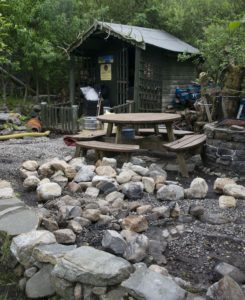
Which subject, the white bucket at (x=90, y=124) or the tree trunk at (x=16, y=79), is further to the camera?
the tree trunk at (x=16, y=79)

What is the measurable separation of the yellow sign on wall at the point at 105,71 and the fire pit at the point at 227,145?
7.11 m

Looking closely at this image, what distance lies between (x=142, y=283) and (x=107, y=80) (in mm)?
11650

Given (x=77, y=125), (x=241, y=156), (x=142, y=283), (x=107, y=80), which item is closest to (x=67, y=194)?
(x=142, y=283)

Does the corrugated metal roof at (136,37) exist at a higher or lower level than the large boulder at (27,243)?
higher

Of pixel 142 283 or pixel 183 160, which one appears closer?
pixel 142 283

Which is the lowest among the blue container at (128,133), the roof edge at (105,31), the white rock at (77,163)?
the white rock at (77,163)

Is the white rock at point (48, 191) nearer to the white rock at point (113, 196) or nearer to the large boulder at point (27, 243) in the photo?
the white rock at point (113, 196)

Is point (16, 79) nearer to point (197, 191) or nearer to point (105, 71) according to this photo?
point (105, 71)

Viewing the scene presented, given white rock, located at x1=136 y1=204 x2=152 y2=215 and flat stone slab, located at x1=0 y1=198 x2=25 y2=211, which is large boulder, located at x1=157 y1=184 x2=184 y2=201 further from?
flat stone slab, located at x1=0 y1=198 x2=25 y2=211

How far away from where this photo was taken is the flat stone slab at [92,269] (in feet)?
9.18

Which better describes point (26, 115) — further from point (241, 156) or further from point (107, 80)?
point (241, 156)

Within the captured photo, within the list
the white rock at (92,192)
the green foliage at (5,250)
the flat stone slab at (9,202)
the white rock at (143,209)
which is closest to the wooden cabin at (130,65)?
the white rock at (92,192)

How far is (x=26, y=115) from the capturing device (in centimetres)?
1384

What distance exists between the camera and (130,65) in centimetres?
1379
